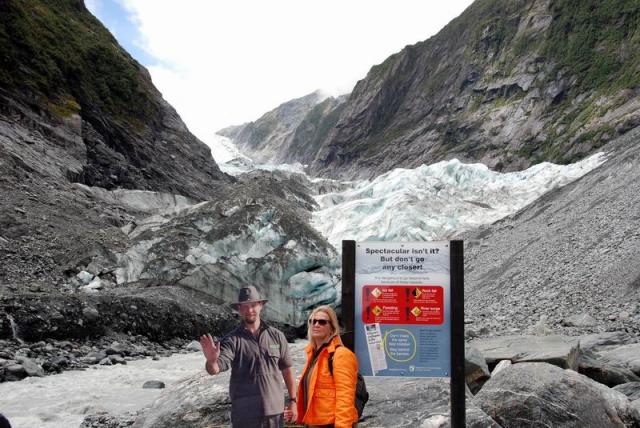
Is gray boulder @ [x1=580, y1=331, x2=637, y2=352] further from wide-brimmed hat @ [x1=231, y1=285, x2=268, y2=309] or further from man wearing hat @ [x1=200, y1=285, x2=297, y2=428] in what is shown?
wide-brimmed hat @ [x1=231, y1=285, x2=268, y2=309]

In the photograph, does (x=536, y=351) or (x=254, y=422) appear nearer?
(x=254, y=422)

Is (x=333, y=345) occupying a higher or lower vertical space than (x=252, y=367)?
higher

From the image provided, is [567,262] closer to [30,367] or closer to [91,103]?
[30,367]

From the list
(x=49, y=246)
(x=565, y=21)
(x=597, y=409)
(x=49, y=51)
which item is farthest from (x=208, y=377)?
(x=565, y=21)

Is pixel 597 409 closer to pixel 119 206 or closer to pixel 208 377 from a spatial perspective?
pixel 208 377

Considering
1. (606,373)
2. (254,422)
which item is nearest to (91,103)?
(606,373)

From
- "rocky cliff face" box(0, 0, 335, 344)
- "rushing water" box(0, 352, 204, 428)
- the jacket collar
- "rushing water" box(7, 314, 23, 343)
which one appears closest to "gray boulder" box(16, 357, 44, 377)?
"rushing water" box(0, 352, 204, 428)

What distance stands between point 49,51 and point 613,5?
60.9 m

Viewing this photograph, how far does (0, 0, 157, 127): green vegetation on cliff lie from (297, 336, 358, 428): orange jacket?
103 ft

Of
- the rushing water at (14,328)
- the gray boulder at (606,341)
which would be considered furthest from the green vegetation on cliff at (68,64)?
the gray boulder at (606,341)

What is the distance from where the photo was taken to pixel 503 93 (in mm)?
69688

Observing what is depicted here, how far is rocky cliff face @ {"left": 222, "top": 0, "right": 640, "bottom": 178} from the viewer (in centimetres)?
5616

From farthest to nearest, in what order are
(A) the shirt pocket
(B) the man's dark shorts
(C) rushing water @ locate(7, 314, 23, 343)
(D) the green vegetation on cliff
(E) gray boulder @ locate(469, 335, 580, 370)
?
(D) the green vegetation on cliff
(C) rushing water @ locate(7, 314, 23, 343)
(E) gray boulder @ locate(469, 335, 580, 370)
(B) the man's dark shorts
(A) the shirt pocket

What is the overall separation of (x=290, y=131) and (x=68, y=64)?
128m
